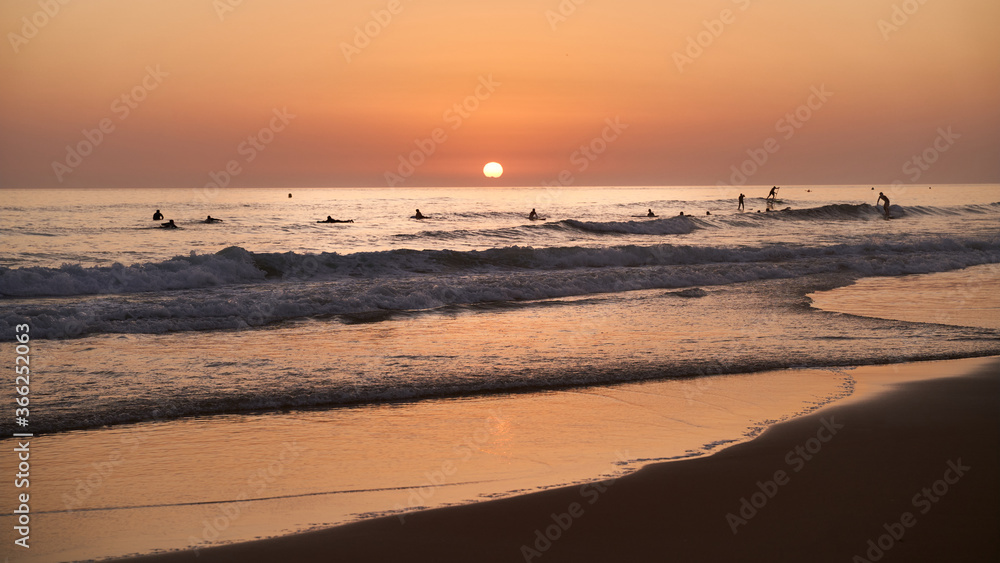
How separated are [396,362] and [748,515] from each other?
6602mm

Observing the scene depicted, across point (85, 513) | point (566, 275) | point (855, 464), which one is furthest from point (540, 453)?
point (566, 275)

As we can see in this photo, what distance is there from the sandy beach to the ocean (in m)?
0.36

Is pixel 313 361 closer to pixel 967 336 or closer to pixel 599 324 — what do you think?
pixel 599 324

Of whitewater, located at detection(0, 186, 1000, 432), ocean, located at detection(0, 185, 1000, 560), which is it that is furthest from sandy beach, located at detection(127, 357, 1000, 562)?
whitewater, located at detection(0, 186, 1000, 432)

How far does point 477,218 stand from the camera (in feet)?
212

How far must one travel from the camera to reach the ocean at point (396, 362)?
6199 mm

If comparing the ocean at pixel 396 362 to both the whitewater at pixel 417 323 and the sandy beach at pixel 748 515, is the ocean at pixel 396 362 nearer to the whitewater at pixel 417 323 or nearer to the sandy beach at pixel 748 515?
the whitewater at pixel 417 323

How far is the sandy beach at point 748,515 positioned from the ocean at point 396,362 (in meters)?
0.36

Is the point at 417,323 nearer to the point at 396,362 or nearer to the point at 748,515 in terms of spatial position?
the point at 396,362

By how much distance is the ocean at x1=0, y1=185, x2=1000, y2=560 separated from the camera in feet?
20.3

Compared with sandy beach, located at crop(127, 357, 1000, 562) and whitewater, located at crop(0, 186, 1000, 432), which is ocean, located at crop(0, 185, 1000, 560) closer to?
whitewater, located at crop(0, 186, 1000, 432)

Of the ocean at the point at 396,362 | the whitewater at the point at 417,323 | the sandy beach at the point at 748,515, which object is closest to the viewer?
the sandy beach at the point at 748,515

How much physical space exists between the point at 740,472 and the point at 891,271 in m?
22.5

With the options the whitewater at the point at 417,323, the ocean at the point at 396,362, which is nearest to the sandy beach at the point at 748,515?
the ocean at the point at 396,362
